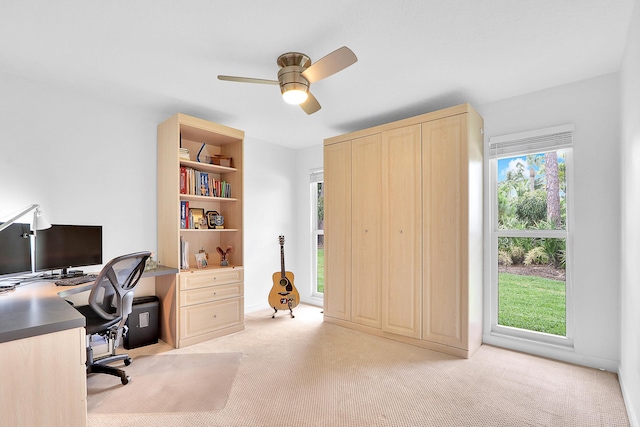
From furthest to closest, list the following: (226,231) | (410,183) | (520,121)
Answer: (226,231)
(410,183)
(520,121)

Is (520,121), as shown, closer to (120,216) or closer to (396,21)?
(396,21)

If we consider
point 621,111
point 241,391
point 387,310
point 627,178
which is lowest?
point 241,391

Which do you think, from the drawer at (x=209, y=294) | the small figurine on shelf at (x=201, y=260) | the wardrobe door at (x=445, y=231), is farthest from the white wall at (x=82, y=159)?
the wardrobe door at (x=445, y=231)

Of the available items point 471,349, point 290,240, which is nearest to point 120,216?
point 290,240

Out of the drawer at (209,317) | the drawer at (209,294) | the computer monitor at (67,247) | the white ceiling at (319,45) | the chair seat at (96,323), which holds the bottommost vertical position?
the drawer at (209,317)

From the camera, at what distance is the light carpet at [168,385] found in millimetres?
2212

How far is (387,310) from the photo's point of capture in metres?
3.55

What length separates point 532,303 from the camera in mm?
3205

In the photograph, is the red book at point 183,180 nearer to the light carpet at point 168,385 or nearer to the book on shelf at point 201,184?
Result: the book on shelf at point 201,184

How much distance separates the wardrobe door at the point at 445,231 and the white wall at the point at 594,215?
2.87ft

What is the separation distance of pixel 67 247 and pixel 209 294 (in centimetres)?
135

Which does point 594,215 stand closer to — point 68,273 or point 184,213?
point 184,213

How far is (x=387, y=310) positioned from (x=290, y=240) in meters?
2.19

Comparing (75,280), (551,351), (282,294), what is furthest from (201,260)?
(551,351)
